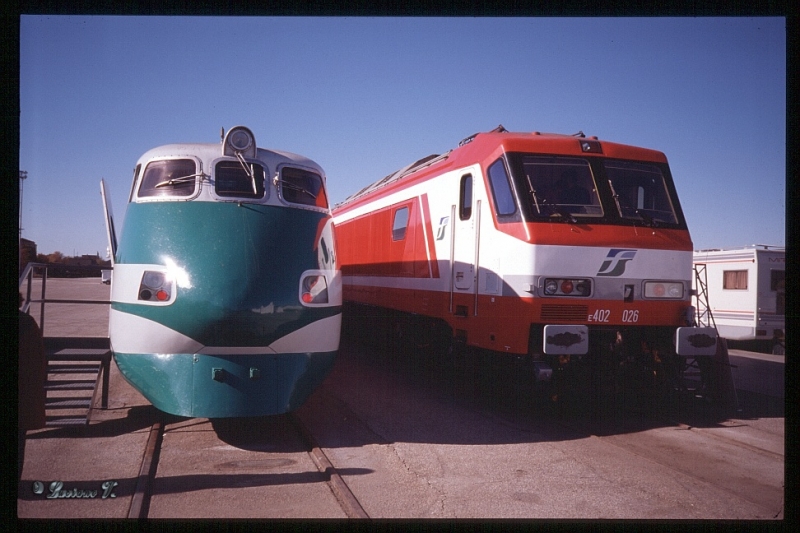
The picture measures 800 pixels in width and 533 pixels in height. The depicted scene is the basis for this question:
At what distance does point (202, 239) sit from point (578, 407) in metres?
5.32

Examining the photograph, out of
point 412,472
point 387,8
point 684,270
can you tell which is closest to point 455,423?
point 412,472

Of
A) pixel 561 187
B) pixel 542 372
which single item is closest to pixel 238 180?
pixel 561 187

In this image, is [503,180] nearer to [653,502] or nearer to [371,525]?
[653,502]

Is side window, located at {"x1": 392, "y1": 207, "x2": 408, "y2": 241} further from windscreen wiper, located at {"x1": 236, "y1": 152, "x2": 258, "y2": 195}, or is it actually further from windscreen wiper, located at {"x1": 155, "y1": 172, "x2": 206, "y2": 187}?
windscreen wiper, located at {"x1": 155, "y1": 172, "x2": 206, "y2": 187}

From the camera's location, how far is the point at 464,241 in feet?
27.6

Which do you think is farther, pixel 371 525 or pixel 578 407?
pixel 578 407

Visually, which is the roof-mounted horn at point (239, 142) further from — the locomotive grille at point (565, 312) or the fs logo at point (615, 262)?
the fs logo at point (615, 262)

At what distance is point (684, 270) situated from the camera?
750 centimetres

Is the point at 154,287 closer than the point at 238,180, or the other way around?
the point at 154,287

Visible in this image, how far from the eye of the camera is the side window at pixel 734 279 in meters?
16.2

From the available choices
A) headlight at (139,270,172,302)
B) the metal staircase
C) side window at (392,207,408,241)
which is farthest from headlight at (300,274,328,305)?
side window at (392,207,408,241)

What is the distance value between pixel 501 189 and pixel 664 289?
2.29 metres

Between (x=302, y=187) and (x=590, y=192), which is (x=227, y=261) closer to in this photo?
(x=302, y=187)

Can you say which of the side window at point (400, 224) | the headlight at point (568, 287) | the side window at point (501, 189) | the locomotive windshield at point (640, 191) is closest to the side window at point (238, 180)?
the side window at point (501, 189)
